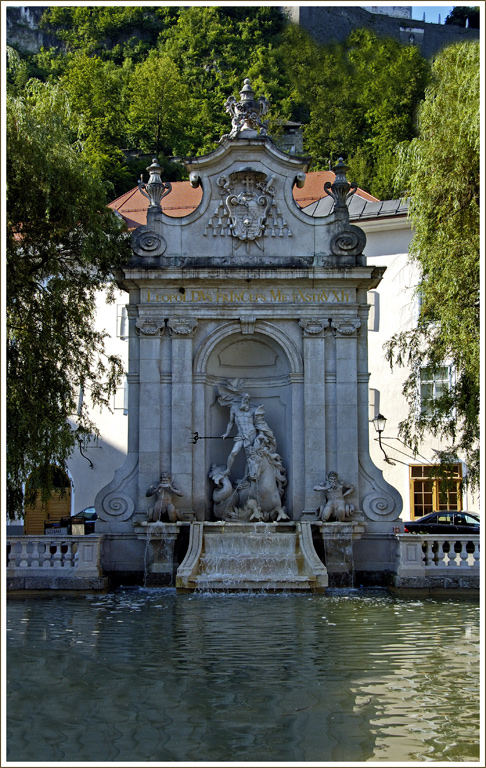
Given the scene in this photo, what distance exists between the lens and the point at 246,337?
19.4m

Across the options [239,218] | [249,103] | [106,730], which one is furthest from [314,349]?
[106,730]

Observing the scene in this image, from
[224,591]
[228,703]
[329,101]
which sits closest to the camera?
[228,703]

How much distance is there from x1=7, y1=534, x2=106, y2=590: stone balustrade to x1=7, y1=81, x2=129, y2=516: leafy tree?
871mm

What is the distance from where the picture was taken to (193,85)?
67250 mm

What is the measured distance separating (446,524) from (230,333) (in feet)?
34.0

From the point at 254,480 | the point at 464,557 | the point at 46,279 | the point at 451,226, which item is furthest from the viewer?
the point at 254,480

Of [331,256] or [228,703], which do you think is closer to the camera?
[228,703]

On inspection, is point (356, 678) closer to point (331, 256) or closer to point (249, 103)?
point (331, 256)

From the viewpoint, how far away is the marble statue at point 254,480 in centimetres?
1855

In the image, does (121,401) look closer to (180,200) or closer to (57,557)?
(180,200)

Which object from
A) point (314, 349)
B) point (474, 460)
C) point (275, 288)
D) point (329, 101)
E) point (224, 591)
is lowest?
point (224, 591)

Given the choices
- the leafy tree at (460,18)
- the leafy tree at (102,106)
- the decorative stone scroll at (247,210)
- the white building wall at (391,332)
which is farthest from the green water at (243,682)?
the leafy tree at (460,18)

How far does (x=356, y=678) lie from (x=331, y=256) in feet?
33.9

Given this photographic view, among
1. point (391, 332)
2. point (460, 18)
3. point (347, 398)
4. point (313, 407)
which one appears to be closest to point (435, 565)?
point (347, 398)
